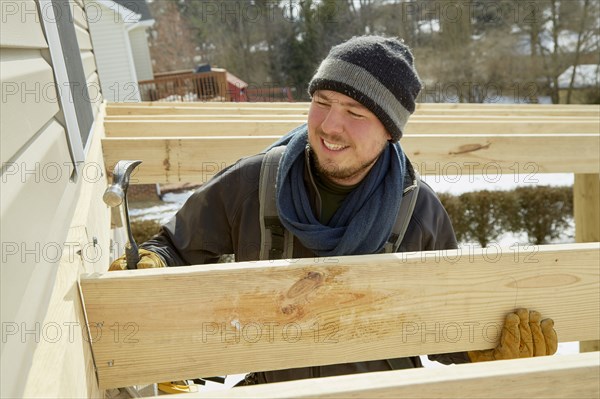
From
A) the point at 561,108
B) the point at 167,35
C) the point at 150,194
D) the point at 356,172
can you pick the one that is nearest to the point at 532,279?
the point at 356,172

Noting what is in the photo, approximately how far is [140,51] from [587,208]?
718 inches

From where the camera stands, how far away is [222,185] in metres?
2.06

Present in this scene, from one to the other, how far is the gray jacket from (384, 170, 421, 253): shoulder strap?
0.14 feet

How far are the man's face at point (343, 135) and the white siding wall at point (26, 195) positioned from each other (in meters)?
0.95

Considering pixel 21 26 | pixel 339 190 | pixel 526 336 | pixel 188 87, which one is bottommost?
pixel 526 336

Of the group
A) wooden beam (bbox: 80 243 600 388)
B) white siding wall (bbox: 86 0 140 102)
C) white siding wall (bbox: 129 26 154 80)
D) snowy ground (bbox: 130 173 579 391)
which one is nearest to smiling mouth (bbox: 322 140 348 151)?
wooden beam (bbox: 80 243 600 388)

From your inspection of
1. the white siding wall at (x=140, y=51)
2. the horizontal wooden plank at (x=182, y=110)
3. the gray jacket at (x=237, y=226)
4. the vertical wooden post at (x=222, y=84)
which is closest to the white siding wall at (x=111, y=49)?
the vertical wooden post at (x=222, y=84)

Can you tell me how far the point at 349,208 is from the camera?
1896mm

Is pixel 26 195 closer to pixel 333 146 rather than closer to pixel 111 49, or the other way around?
pixel 333 146

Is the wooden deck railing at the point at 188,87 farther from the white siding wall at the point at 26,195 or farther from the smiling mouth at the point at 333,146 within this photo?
the white siding wall at the point at 26,195

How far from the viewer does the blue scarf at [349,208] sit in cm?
180

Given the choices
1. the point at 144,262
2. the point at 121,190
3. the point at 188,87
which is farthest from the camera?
the point at 188,87

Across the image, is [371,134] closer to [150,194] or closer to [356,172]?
[356,172]

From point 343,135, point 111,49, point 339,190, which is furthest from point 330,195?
point 111,49
